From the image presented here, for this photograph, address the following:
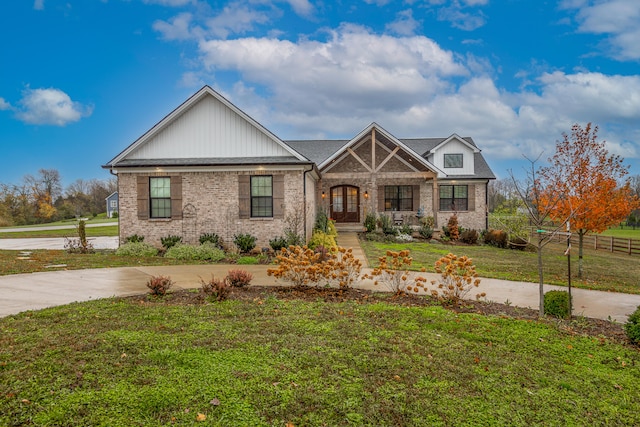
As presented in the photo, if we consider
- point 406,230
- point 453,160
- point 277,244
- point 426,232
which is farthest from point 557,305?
point 453,160

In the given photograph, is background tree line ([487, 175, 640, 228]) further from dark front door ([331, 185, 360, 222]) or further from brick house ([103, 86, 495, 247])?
dark front door ([331, 185, 360, 222])

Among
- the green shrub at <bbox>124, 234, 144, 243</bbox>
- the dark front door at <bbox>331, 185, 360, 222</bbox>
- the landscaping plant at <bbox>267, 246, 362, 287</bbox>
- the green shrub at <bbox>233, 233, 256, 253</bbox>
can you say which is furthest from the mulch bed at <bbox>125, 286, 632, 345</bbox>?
the dark front door at <bbox>331, 185, 360, 222</bbox>

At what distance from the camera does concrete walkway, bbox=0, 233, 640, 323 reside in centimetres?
714

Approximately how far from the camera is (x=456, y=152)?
23766 mm

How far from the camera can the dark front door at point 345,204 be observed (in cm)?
2395

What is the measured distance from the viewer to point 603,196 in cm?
1076

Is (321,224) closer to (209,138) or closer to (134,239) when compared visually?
(209,138)

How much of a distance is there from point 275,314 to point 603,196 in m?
10.4

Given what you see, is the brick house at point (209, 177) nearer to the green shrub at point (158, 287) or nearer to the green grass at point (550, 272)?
the green grass at point (550, 272)

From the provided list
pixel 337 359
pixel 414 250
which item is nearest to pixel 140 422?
pixel 337 359

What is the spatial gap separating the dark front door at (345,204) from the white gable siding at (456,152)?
18.7ft

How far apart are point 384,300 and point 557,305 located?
3114 millimetres

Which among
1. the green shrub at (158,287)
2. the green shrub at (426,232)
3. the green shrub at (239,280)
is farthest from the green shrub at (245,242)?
the green shrub at (426,232)

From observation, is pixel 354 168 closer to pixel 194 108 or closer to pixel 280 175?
Result: pixel 280 175
